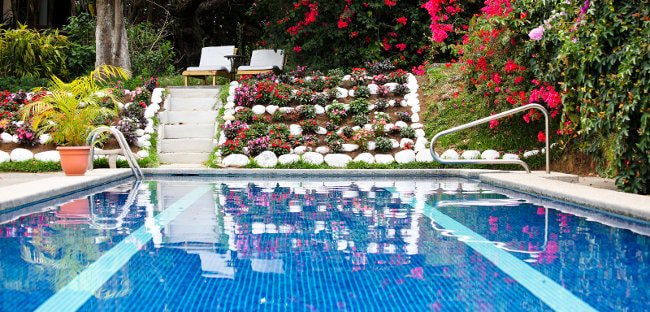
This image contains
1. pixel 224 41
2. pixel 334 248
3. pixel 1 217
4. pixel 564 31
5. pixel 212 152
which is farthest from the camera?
pixel 224 41

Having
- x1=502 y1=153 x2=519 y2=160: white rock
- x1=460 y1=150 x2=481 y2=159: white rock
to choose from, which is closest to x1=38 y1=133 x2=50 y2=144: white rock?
x1=460 y1=150 x2=481 y2=159: white rock

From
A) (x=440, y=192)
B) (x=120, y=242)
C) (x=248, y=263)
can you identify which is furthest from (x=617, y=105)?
(x=120, y=242)

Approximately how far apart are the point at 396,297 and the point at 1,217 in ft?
11.8

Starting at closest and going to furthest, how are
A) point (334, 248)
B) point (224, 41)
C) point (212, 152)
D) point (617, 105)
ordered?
point (334, 248), point (617, 105), point (212, 152), point (224, 41)

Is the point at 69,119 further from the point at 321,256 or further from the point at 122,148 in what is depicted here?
the point at 321,256

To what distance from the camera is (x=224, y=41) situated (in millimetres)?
19734

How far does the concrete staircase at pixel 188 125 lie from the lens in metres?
10.7

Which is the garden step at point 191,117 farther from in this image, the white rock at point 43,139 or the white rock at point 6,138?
the white rock at point 6,138

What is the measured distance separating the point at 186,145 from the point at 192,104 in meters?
1.30

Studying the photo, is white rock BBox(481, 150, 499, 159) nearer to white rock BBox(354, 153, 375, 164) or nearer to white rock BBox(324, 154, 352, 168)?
white rock BBox(354, 153, 375, 164)

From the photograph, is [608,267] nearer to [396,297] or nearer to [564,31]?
[396,297]

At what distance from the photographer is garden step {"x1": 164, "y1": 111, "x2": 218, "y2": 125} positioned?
11.6 metres

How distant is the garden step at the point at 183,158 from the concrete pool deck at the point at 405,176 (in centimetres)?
84

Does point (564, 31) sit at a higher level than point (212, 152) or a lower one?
higher
